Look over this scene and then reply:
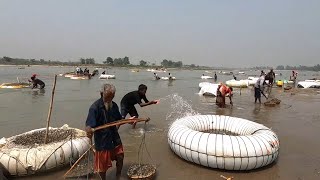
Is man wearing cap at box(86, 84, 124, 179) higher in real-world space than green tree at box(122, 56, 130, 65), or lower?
lower

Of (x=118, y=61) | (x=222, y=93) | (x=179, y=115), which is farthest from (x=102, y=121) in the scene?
(x=118, y=61)

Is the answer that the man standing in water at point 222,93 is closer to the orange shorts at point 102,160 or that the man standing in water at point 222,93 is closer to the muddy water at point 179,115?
the muddy water at point 179,115

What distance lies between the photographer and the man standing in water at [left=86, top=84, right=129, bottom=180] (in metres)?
5.15

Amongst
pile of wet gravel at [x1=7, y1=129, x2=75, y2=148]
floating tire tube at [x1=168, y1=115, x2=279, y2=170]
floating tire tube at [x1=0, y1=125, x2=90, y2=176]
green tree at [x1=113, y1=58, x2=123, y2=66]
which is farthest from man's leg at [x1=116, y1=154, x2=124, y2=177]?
green tree at [x1=113, y1=58, x2=123, y2=66]

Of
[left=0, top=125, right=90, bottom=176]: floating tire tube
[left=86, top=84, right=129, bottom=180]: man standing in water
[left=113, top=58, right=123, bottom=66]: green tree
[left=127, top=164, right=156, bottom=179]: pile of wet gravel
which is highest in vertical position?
[left=113, top=58, right=123, bottom=66]: green tree

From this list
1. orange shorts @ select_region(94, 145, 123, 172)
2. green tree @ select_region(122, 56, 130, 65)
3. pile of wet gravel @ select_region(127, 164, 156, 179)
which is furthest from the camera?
green tree @ select_region(122, 56, 130, 65)

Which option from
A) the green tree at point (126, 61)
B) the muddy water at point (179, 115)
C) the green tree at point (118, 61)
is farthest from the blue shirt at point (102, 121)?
the green tree at point (126, 61)

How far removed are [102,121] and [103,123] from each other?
1.6 inches

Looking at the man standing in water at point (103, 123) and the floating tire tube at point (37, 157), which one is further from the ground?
the man standing in water at point (103, 123)

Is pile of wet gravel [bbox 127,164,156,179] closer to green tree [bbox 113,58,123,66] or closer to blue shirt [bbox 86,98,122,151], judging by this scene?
blue shirt [bbox 86,98,122,151]

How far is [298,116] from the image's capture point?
13.8 meters

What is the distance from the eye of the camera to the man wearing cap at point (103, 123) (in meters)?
5.15

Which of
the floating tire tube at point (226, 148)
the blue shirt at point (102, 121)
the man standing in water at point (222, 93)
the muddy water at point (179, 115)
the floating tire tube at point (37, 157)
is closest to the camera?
the blue shirt at point (102, 121)

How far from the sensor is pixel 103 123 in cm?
530
